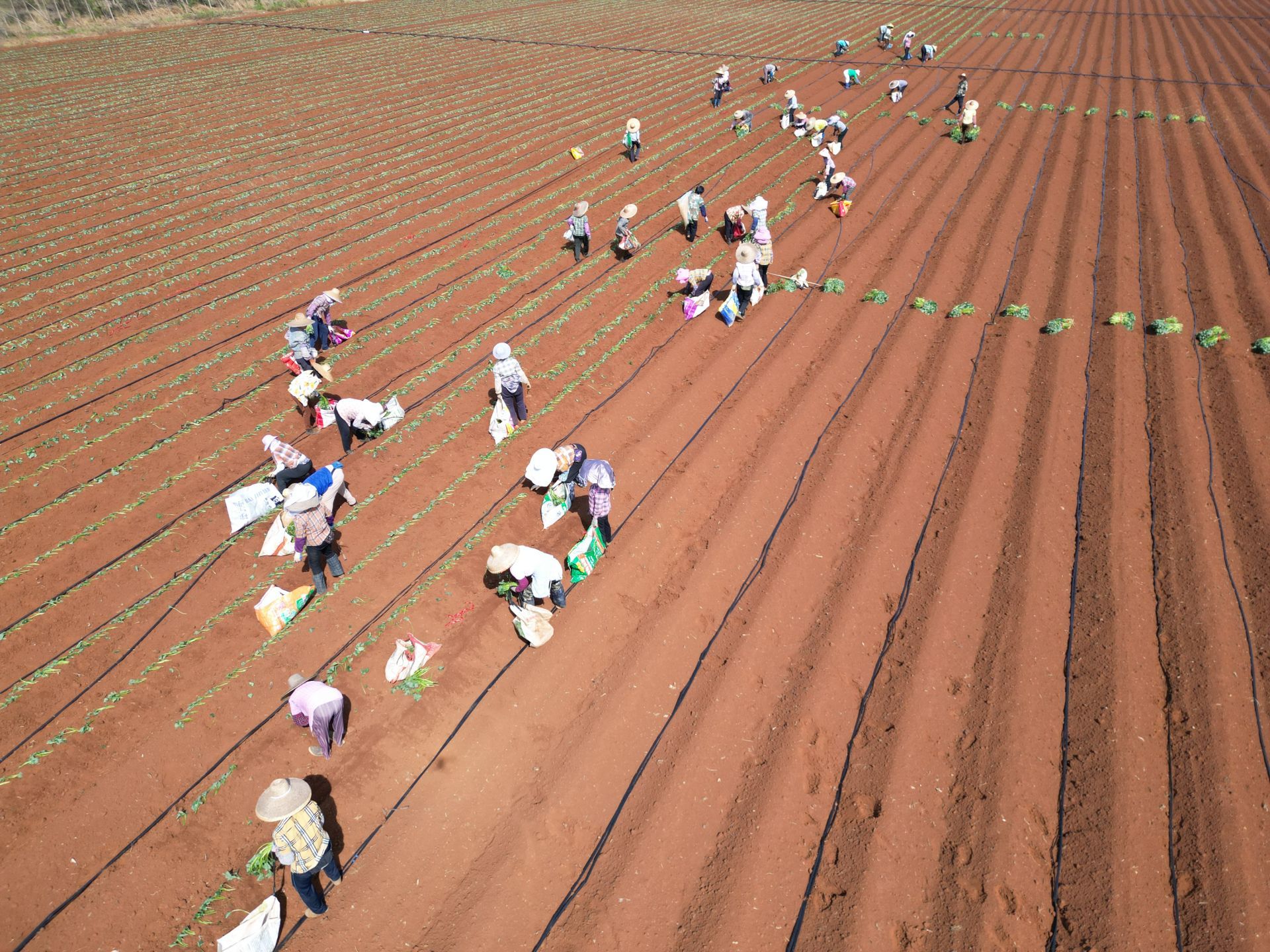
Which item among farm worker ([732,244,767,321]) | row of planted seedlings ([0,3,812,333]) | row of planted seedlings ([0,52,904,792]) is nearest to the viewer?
row of planted seedlings ([0,52,904,792])

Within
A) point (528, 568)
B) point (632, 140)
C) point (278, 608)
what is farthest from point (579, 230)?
point (278, 608)

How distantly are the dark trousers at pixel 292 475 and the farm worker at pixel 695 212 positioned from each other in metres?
8.94

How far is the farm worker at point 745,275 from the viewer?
1104 centimetres

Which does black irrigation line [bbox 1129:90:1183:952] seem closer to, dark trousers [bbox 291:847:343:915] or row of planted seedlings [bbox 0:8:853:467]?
dark trousers [bbox 291:847:343:915]

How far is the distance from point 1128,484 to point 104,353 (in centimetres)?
1479

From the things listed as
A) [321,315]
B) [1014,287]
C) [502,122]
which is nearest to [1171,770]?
[1014,287]

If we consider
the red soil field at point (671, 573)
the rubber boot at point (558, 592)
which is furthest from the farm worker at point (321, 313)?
the rubber boot at point (558, 592)

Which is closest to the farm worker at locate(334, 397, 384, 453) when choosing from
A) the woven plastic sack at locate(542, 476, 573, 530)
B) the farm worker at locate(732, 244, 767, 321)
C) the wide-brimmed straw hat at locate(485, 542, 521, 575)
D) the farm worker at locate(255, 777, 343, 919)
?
the woven plastic sack at locate(542, 476, 573, 530)

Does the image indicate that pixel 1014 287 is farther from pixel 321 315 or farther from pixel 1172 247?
pixel 321 315

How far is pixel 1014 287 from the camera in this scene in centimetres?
1241

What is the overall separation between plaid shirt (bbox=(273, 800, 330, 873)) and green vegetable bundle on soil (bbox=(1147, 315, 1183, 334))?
12.7m

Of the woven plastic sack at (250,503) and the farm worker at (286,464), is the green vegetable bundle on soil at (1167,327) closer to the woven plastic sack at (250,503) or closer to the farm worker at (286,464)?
the farm worker at (286,464)

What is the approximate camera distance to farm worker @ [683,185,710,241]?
13.5 m

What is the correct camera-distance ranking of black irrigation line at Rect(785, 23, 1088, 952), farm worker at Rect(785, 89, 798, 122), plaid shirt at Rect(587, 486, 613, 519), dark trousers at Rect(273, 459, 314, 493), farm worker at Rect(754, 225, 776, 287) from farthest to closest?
1. farm worker at Rect(785, 89, 798, 122)
2. farm worker at Rect(754, 225, 776, 287)
3. dark trousers at Rect(273, 459, 314, 493)
4. plaid shirt at Rect(587, 486, 613, 519)
5. black irrigation line at Rect(785, 23, 1088, 952)
